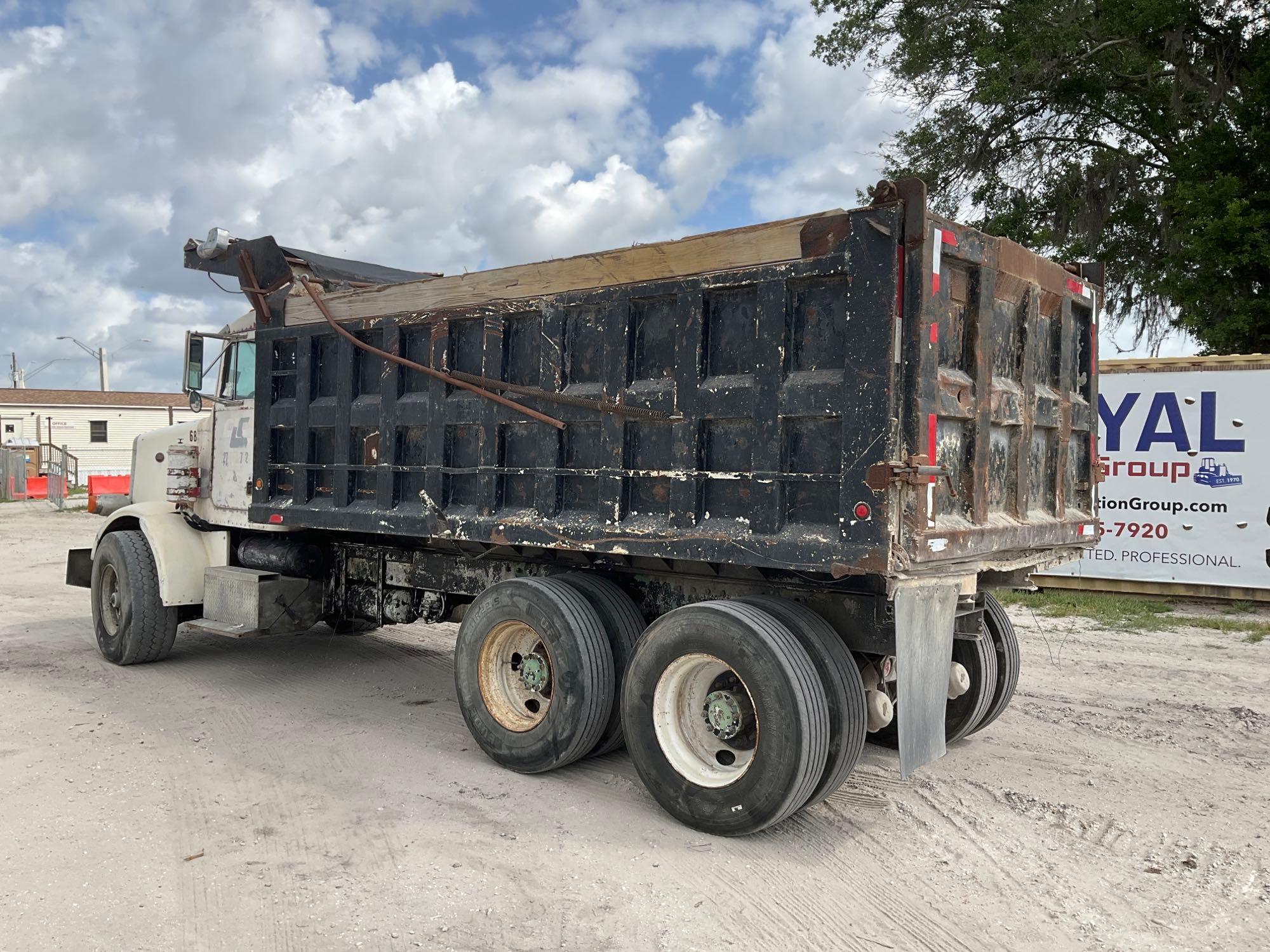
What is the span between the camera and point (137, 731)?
631 centimetres

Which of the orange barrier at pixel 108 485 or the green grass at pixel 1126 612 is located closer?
the green grass at pixel 1126 612

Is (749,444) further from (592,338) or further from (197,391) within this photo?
(197,391)

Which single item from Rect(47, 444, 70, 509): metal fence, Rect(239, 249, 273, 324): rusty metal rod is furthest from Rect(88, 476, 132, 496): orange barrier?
Rect(239, 249, 273, 324): rusty metal rod

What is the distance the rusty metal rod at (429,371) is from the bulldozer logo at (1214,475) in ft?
29.9

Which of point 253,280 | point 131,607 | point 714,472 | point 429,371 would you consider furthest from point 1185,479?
point 131,607

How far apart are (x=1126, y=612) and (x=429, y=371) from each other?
339 inches

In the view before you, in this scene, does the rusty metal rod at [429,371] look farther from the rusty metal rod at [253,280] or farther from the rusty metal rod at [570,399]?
the rusty metal rod at [253,280]

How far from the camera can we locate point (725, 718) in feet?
15.5

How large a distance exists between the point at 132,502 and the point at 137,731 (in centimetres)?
349

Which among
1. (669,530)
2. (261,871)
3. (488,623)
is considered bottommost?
(261,871)

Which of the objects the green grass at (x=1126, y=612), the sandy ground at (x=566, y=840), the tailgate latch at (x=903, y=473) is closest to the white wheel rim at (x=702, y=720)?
the sandy ground at (x=566, y=840)

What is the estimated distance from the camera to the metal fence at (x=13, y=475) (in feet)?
100

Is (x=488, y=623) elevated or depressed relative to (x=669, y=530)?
depressed

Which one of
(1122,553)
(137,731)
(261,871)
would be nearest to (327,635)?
(137,731)
